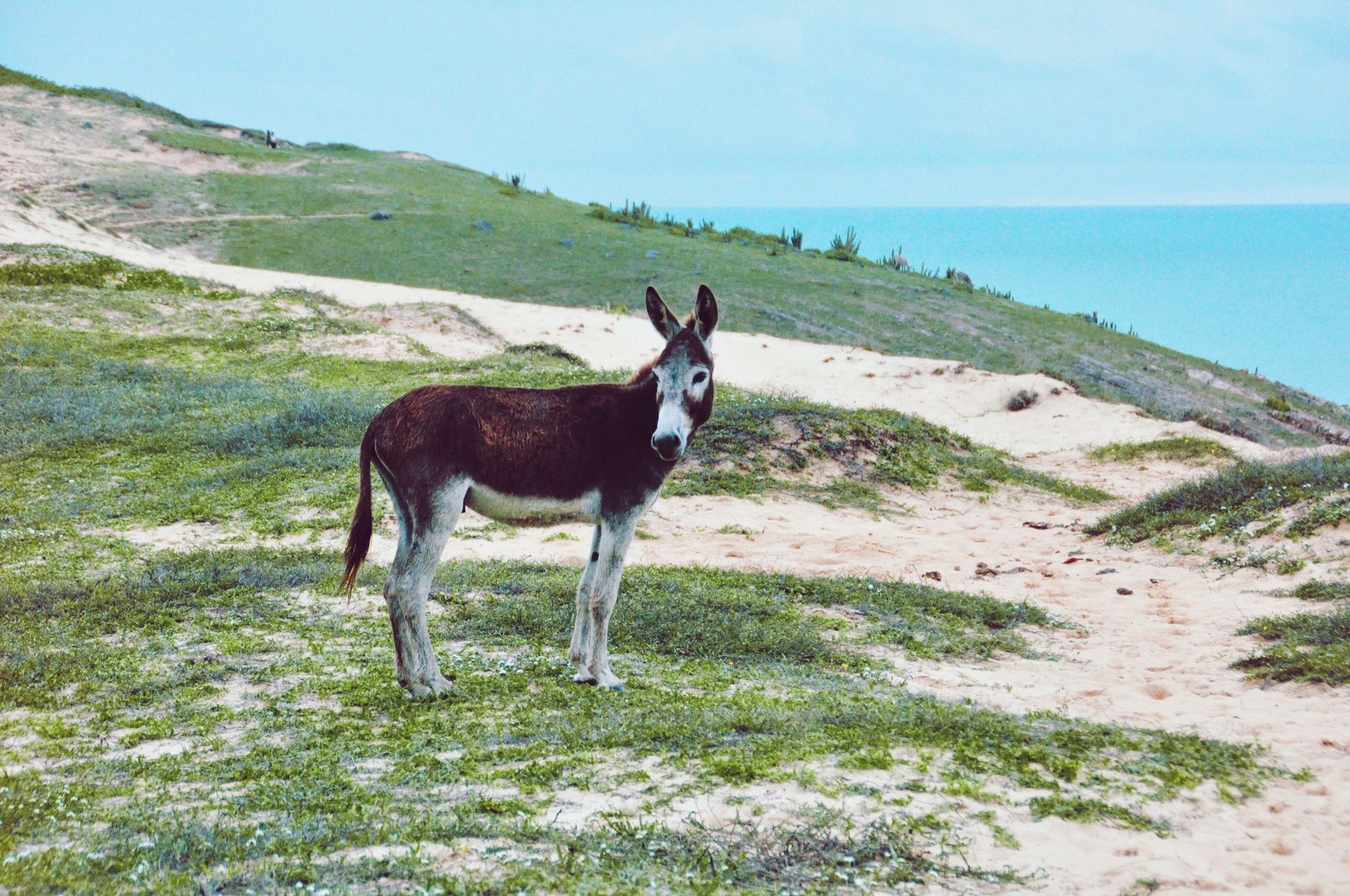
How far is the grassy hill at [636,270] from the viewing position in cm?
2981

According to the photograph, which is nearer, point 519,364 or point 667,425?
point 667,425

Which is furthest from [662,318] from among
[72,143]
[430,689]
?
[72,143]

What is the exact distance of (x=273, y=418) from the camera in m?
14.7

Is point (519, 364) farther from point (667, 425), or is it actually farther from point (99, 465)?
point (667, 425)

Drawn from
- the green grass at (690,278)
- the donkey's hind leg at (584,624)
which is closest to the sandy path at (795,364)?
the green grass at (690,278)

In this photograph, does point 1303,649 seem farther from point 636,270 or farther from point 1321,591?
point 636,270

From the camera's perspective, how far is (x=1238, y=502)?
39.0ft

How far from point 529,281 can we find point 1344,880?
30.9 m

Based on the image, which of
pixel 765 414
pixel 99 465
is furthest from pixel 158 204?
pixel 765 414

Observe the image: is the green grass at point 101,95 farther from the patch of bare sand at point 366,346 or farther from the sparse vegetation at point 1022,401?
the sparse vegetation at point 1022,401

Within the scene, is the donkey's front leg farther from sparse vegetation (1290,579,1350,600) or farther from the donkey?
sparse vegetation (1290,579,1350,600)

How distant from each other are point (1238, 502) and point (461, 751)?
33.3 feet

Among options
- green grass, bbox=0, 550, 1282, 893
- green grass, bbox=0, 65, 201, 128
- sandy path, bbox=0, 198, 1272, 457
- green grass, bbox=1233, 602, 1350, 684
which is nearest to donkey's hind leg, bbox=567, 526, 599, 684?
green grass, bbox=0, 550, 1282, 893

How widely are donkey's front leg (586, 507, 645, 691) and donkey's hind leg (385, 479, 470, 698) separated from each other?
3.09 ft
